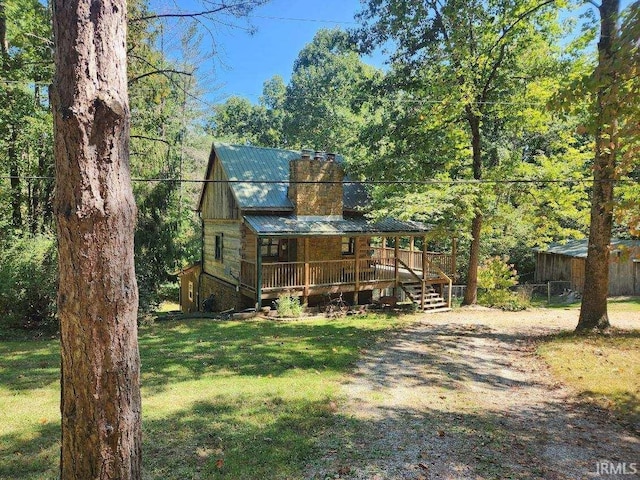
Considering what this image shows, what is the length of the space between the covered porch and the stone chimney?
1.88ft

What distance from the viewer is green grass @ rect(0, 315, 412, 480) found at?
181 inches

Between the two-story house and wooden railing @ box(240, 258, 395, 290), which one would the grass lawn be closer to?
the two-story house

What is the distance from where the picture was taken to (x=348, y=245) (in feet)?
63.1

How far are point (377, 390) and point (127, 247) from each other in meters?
5.68

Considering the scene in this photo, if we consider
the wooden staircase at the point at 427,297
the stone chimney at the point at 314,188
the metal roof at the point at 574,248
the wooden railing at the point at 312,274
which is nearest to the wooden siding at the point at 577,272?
the metal roof at the point at 574,248

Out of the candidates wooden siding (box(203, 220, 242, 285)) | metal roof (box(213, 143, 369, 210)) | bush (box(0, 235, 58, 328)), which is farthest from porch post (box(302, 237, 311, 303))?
bush (box(0, 235, 58, 328))

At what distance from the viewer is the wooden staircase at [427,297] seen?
17.2m

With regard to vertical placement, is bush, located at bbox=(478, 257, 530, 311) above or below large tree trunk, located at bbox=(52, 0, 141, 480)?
below

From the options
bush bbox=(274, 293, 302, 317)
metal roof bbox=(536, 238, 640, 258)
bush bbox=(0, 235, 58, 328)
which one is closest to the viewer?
bush bbox=(0, 235, 58, 328)

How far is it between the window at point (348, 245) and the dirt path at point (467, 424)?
9.22 meters

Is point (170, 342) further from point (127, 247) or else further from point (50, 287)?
point (127, 247)

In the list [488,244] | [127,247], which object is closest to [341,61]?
[488,244]

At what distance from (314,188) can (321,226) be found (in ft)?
5.88

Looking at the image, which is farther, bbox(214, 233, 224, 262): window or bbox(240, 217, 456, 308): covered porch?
bbox(214, 233, 224, 262): window
